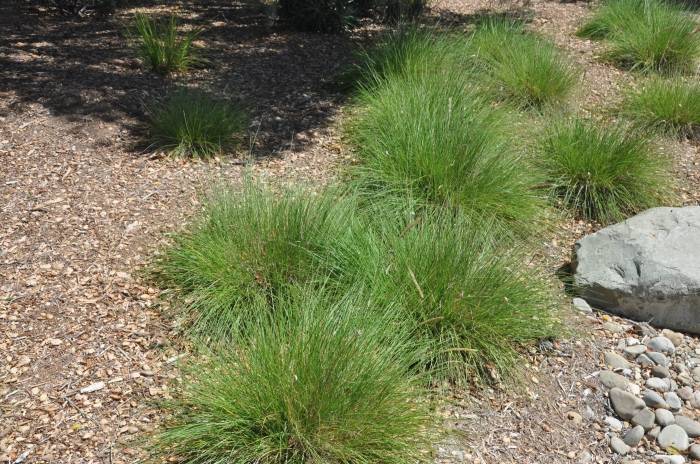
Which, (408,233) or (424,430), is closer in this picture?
(424,430)

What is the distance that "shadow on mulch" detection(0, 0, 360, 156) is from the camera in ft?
16.9

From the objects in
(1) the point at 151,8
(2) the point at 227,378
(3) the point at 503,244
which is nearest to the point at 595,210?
(3) the point at 503,244

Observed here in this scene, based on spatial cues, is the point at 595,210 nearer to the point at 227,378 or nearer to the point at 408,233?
the point at 408,233

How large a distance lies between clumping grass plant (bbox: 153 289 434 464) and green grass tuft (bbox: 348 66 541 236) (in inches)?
60.2

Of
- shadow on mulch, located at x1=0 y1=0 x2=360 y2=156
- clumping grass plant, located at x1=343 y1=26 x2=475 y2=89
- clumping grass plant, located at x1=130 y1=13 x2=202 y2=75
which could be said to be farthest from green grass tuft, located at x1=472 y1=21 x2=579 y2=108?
clumping grass plant, located at x1=130 y1=13 x2=202 y2=75

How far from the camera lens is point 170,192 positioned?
13.9 feet

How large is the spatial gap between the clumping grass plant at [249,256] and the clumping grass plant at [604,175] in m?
1.77

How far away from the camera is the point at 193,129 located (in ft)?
15.1

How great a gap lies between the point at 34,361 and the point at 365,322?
140 centimetres

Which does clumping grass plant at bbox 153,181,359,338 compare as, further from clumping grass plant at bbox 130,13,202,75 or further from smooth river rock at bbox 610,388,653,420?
clumping grass plant at bbox 130,13,202,75

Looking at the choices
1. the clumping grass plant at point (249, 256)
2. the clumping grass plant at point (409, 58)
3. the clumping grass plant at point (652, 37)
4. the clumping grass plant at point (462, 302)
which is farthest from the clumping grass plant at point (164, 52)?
the clumping grass plant at point (652, 37)

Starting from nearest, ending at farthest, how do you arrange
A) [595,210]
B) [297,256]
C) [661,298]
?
[297,256], [661,298], [595,210]

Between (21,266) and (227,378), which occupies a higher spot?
(227,378)

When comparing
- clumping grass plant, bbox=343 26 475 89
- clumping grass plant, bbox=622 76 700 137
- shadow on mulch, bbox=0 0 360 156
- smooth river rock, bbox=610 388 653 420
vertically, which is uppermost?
clumping grass plant, bbox=343 26 475 89
